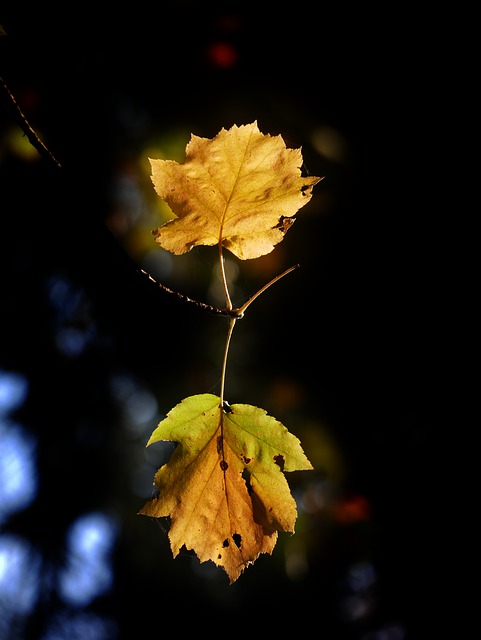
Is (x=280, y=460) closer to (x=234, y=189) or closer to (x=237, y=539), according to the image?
(x=237, y=539)

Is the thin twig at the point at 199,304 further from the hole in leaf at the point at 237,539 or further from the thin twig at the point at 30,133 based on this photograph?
the hole in leaf at the point at 237,539

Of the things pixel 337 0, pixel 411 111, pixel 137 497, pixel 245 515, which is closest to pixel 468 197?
pixel 411 111

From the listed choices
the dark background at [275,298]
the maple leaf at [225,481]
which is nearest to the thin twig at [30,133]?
the maple leaf at [225,481]

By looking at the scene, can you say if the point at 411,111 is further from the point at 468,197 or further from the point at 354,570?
the point at 354,570

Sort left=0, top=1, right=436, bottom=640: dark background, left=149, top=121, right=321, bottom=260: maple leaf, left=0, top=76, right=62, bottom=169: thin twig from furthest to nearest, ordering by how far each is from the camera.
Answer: left=0, top=1, right=436, bottom=640: dark background, left=149, top=121, right=321, bottom=260: maple leaf, left=0, top=76, right=62, bottom=169: thin twig

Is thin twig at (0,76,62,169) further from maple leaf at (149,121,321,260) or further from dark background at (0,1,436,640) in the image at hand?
dark background at (0,1,436,640)

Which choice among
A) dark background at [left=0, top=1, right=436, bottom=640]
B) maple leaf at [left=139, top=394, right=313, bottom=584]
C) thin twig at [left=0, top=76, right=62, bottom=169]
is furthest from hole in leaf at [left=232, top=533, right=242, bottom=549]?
dark background at [left=0, top=1, right=436, bottom=640]

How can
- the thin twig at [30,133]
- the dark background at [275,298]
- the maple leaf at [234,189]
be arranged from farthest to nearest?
the dark background at [275,298] < the maple leaf at [234,189] < the thin twig at [30,133]
